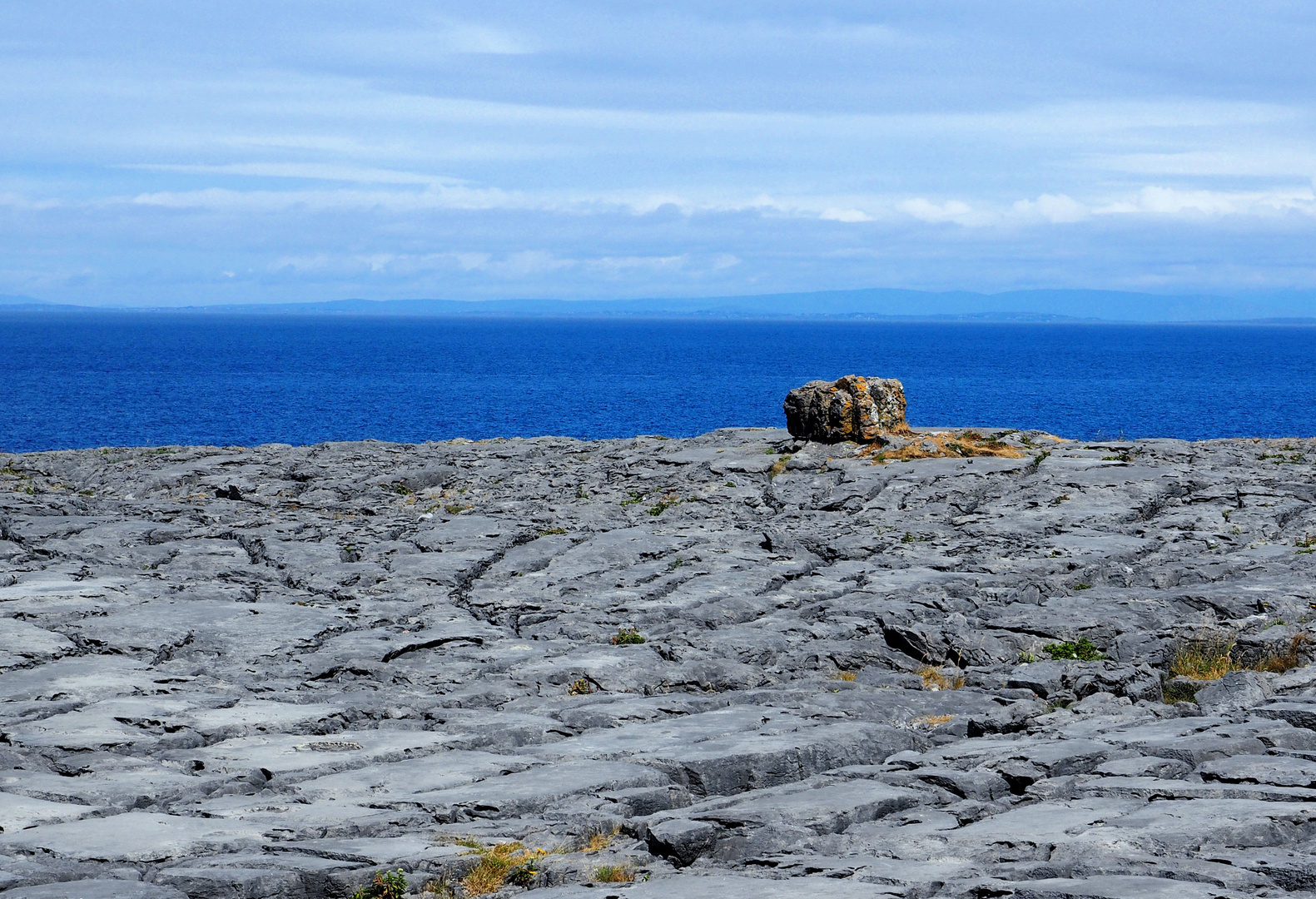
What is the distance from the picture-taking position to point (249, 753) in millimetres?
12000

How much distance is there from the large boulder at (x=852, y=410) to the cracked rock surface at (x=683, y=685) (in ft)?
5.36

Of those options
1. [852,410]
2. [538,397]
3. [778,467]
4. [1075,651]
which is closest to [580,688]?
[1075,651]

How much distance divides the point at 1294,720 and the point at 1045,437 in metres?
22.2

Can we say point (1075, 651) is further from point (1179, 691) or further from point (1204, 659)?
point (1179, 691)

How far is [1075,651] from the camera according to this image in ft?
54.2

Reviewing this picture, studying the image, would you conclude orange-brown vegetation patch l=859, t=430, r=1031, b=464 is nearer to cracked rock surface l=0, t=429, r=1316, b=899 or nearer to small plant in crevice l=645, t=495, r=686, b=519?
cracked rock surface l=0, t=429, r=1316, b=899

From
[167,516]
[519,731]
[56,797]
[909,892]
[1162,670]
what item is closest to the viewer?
[909,892]

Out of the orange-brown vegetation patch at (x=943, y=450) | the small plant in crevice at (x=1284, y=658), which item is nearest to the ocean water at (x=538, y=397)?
the orange-brown vegetation patch at (x=943, y=450)

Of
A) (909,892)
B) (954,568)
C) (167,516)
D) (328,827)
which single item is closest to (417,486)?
(167,516)

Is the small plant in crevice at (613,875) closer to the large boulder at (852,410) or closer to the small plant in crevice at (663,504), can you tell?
the small plant in crevice at (663,504)

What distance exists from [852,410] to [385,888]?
24.7 metres

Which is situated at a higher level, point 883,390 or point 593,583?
point 883,390

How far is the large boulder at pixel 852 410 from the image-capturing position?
31719 mm

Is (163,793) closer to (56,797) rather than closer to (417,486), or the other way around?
(56,797)
